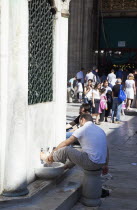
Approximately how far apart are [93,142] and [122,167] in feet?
9.54

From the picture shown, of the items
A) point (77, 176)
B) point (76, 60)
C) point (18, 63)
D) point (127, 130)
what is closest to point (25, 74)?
point (18, 63)

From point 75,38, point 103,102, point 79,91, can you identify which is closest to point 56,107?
point 103,102

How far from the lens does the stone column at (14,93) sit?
566 cm

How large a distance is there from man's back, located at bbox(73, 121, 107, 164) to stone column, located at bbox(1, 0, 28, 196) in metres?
1.18

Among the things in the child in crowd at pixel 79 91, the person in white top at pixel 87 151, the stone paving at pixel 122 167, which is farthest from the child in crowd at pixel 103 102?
the person in white top at pixel 87 151

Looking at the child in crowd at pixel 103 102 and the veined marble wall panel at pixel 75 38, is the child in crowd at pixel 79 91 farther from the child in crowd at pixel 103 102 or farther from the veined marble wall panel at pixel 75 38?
the child in crowd at pixel 103 102

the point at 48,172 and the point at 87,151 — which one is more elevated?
the point at 87,151

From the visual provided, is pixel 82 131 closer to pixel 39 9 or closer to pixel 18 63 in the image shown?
pixel 18 63

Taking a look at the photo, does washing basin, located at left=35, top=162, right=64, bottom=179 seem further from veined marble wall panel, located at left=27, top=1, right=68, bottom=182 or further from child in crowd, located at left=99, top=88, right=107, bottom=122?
child in crowd, located at left=99, top=88, right=107, bottom=122

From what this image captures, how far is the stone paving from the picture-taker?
6.86 m

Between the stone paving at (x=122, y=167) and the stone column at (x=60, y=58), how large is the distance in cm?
143

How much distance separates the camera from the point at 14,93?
5.71 m

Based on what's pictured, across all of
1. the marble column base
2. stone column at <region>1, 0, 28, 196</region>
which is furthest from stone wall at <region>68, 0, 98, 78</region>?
the marble column base

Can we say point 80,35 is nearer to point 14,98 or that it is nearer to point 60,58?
point 60,58
